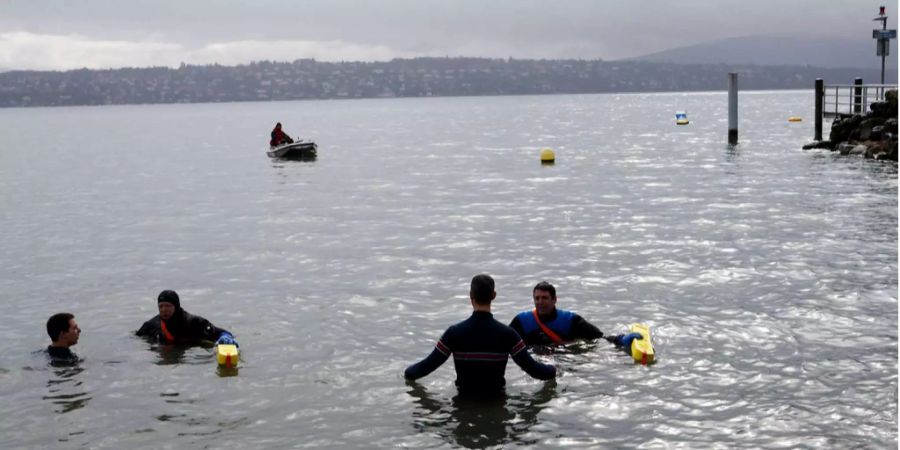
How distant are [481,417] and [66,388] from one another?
17.8ft

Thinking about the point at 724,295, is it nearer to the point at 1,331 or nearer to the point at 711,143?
the point at 1,331

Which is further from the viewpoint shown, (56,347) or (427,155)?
(427,155)

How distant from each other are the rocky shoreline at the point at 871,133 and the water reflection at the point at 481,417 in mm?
32835

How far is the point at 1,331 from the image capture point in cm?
1636

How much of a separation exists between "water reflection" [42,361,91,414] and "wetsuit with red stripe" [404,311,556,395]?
13.4ft

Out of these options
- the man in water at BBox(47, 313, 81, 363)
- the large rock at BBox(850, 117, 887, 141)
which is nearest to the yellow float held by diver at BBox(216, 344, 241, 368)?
the man in water at BBox(47, 313, 81, 363)

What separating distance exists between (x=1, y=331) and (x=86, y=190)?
90.7 feet

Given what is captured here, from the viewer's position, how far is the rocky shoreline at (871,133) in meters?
41.3

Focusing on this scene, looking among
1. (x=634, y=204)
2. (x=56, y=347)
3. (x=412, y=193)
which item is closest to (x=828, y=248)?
(x=634, y=204)

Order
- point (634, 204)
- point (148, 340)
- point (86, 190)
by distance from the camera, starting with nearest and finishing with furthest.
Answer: point (148, 340), point (634, 204), point (86, 190)

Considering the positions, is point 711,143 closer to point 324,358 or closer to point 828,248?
point 828,248

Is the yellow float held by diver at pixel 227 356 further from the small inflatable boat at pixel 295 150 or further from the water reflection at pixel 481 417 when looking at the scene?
the small inflatable boat at pixel 295 150

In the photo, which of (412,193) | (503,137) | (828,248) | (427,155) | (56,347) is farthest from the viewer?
(503,137)

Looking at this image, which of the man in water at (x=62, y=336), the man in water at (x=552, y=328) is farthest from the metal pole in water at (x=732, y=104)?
the man in water at (x=62, y=336)
